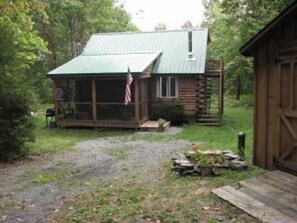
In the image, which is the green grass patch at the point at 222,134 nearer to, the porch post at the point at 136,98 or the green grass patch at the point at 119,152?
the porch post at the point at 136,98

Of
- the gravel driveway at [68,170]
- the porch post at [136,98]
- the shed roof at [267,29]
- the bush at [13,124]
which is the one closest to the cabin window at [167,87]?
the porch post at [136,98]

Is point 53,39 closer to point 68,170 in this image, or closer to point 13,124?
point 13,124

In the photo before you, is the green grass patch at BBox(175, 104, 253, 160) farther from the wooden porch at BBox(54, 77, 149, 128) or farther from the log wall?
the wooden porch at BBox(54, 77, 149, 128)

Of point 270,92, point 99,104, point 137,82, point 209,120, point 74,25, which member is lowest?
point 209,120

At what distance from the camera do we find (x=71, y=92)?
19.5 metres

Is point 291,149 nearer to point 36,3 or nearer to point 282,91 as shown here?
point 282,91

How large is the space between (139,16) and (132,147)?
31.4m

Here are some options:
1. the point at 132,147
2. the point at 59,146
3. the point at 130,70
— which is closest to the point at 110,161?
the point at 132,147

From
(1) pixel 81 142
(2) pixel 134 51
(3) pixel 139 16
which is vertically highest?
(3) pixel 139 16

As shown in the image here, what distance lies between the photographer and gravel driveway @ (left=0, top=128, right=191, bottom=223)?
6547mm

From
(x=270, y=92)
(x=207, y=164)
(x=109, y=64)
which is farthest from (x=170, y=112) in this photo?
(x=270, y=92)

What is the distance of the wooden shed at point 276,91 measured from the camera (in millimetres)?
7207

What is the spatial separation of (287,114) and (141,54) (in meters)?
14.1

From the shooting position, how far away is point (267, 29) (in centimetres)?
760
